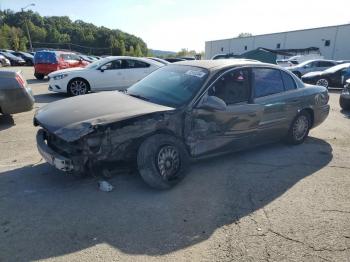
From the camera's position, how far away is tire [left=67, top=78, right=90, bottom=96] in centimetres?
1099

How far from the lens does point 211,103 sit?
442 cm

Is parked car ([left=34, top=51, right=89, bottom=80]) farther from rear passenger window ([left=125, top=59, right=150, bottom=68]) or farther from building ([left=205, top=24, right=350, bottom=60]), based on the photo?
building ([left=205, top=24, right=350, bottom=60])

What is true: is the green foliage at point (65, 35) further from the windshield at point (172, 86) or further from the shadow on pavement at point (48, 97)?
the windshield at point (172, 86)

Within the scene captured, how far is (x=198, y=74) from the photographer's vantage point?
4734 mm

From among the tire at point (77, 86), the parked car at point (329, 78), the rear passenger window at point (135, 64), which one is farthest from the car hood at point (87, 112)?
the parked car at point (329, 78)

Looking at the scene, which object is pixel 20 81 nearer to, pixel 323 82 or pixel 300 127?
pixel 300 127

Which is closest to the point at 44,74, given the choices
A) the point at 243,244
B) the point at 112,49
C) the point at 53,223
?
the point at 53,223

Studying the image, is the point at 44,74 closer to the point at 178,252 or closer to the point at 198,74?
the point at 198,74

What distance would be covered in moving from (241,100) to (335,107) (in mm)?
7503

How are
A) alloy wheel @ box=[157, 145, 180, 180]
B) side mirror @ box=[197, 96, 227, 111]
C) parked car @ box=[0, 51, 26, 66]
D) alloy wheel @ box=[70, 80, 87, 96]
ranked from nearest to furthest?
alloy wheel @ box=[157, 145, 180, 180] → side mirror @ box=[197, 96, 227, 111] → alloy wheel @ box=[70, 80, 87, 96] → parked car @ box=[0, 51, 26, 66]

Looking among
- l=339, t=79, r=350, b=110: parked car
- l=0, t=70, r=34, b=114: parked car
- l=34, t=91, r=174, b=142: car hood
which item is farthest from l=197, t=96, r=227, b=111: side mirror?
l=339, t=79, r=350, b=110: parked car

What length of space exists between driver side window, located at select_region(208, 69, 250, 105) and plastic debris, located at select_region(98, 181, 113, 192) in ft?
6.14

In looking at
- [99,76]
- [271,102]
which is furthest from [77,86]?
[271,102]

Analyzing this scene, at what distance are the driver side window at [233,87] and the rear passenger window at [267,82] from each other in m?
0.22
